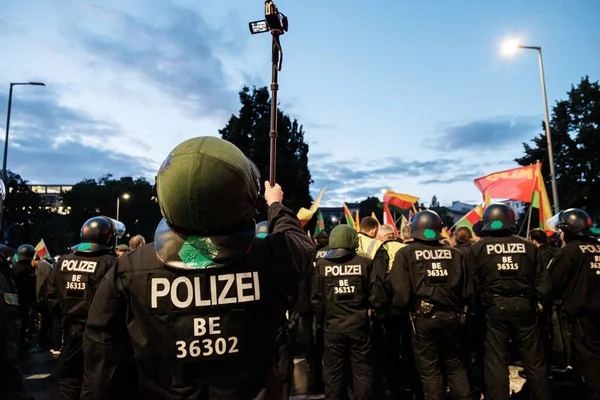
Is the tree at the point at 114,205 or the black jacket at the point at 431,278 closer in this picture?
the black jacket at the point at 431,278

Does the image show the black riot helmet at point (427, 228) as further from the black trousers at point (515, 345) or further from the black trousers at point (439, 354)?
the black trousers at point (515, 345)

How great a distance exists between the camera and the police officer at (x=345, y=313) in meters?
5.34

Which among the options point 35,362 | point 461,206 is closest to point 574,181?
point 35,362

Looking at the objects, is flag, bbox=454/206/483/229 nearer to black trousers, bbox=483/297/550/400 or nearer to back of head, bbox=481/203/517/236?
back of head, bbox=481/203/517/236

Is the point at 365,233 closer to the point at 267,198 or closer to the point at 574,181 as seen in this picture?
the point at 267,198

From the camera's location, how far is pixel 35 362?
26.8 feet

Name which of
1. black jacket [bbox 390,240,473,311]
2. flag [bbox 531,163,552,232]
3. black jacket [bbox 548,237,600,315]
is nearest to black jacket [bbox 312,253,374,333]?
black jacket [bbox 390,240,473,311]

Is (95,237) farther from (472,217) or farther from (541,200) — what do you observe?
(541,200)

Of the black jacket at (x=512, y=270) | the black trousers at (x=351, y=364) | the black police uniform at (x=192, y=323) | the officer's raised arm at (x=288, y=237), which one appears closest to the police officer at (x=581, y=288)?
the black jacket at (x=512, y=270)

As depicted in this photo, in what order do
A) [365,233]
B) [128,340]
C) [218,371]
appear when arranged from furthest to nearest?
1. [365,233]
2. [128,340]
3. [218,371]

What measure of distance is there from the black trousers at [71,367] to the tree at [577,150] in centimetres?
3071

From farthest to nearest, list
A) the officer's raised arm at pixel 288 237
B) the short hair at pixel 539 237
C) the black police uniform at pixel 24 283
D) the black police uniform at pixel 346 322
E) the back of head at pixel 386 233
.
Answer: the black police uniform at pixel 24 283 < the short hair at pixel 539 237 < the back of head at pixel 386 233 < the black police uniform at pixel 346 322 < the officer's raised arm at pixel 288 237

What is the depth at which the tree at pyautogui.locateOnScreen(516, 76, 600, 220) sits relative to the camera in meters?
28.5

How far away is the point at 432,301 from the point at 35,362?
748 cm
